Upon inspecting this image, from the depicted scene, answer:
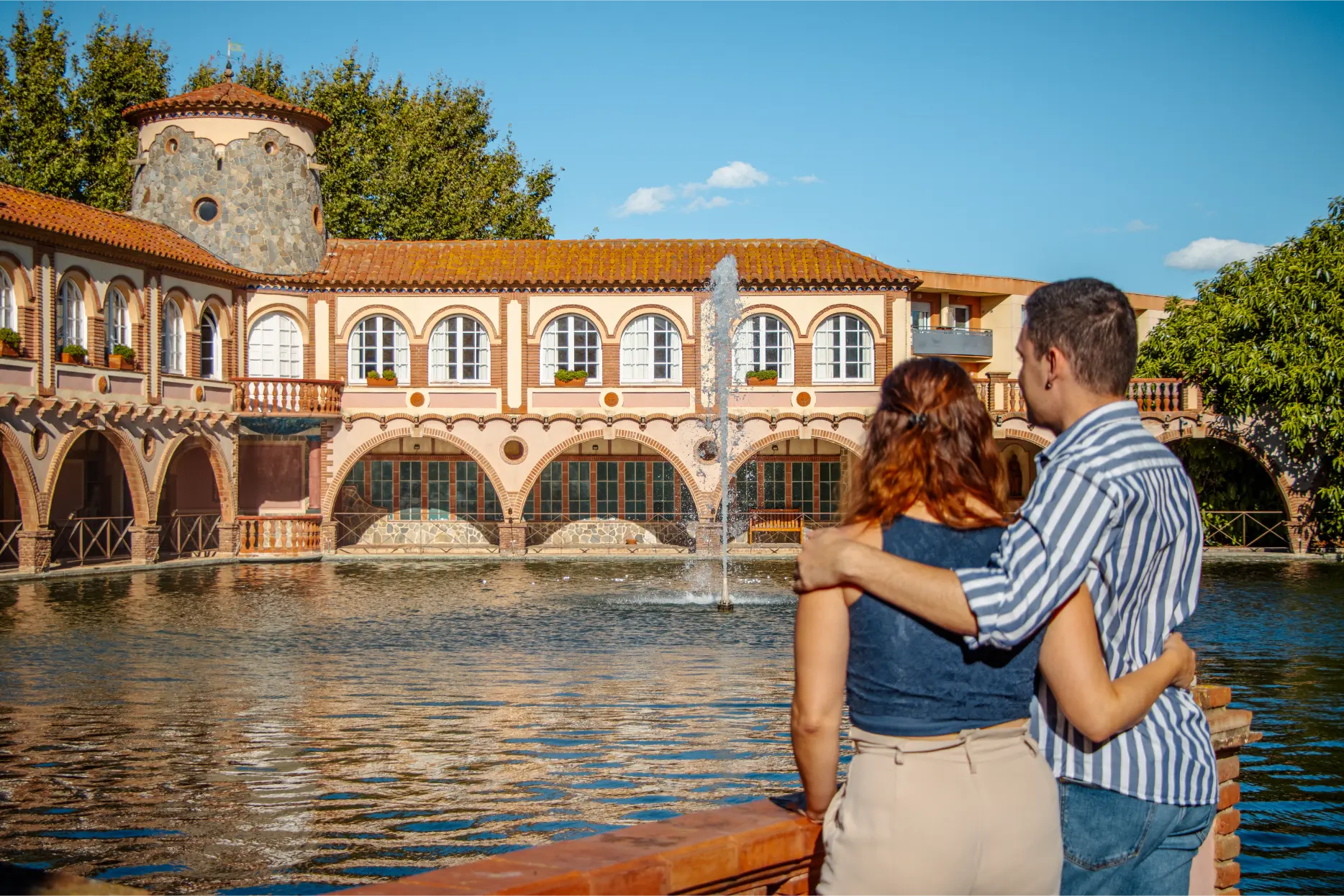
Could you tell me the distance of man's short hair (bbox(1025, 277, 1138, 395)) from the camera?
298cm

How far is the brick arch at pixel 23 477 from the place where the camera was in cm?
2295

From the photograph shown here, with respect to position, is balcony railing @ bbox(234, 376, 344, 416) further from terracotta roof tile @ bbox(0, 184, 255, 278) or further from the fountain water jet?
the fountain water jet

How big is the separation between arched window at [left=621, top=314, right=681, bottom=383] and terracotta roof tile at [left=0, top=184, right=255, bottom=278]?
855 cm

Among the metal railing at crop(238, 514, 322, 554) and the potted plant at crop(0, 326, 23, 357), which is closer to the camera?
the potted plant at crop(0, 326, 23, 357)

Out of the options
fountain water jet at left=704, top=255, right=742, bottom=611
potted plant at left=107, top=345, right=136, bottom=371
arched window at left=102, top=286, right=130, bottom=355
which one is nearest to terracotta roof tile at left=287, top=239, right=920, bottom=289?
fountain water jet at left=704, top=255, right=742, bottom=611

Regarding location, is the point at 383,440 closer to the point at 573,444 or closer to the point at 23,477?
the point at 573,444

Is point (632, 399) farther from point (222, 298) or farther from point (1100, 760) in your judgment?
point (1100, 760)

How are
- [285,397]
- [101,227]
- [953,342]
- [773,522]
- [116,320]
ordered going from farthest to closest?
1. [953,342]
2. [773,522]
3. [285,397]
4. [116,320]
5. [101,227]

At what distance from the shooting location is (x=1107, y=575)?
2.94 metres

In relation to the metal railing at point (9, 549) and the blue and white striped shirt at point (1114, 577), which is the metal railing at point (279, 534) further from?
the blue and white striped shirt at point (1114, 577)

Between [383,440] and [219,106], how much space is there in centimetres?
834

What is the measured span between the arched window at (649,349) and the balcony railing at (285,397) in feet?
21.4

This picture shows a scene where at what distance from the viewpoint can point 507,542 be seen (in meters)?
29.9

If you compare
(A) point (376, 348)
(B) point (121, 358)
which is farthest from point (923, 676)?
(A) point (376, 348)
